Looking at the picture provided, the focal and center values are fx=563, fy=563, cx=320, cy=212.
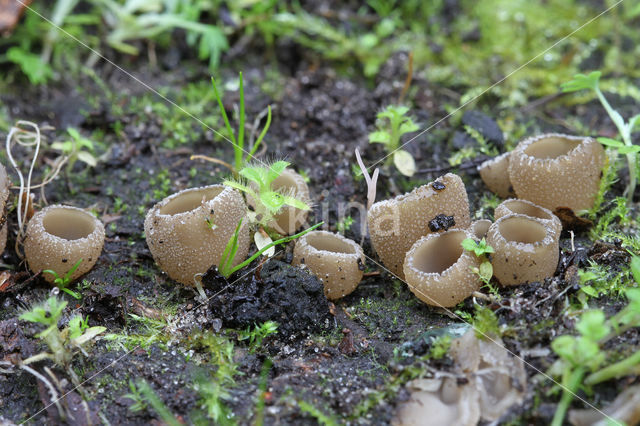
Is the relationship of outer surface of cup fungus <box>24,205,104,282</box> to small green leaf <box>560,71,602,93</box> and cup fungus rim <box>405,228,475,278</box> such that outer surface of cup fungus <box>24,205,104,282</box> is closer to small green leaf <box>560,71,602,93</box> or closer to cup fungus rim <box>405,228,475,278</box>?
cup fungus rim <box>405,228,475,278</box>

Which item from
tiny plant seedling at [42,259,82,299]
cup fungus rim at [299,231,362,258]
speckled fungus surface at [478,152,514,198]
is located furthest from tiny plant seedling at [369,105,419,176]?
tiny plant seedling at [42,259,82,299]

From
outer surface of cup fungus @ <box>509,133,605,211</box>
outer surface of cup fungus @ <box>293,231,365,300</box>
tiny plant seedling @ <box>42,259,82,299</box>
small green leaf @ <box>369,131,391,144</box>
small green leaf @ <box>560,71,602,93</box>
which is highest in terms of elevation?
small green leaf @ <box>560,71,602,93</box>

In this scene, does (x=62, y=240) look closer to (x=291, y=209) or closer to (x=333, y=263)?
(x=291, y=209)

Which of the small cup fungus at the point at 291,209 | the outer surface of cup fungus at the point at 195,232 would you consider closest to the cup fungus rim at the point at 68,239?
the outer surface of cup fungus at the point at 195,232

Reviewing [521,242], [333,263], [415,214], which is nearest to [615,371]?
[521,242]

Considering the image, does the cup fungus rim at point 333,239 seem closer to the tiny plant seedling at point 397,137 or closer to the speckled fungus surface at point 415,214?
the speckled fungus surface at point 415,214

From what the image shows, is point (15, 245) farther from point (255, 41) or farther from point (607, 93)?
point (607, 93)
